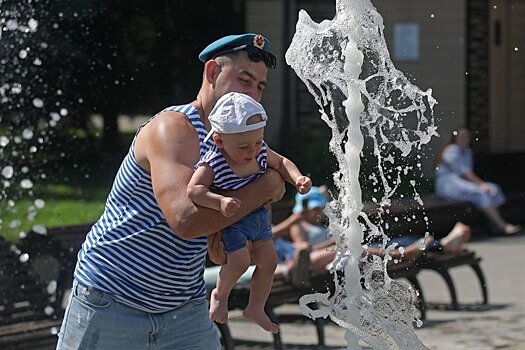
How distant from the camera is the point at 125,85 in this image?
15039 millimetres

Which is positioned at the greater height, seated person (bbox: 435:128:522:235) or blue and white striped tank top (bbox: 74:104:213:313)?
blue and white striped tank top (bbox: 74:104:213:313)

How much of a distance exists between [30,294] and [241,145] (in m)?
3.68

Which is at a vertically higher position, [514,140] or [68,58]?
[68,58]

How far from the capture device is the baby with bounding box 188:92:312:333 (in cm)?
296

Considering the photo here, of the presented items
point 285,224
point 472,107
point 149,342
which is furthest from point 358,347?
point 472,107

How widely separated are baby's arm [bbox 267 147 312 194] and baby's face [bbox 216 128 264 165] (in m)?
0.14

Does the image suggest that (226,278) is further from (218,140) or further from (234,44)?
(234,44)

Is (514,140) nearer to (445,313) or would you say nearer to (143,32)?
(143,32)

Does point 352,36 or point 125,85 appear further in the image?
point 125,85

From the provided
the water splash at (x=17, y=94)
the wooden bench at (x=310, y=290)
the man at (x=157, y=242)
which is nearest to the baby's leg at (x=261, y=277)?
the man at (x=157, y=242)

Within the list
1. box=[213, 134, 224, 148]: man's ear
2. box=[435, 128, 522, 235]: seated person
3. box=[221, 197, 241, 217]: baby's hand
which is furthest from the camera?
box=[435, 128, 522, 235]: seated person

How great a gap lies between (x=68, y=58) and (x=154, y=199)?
9831mm

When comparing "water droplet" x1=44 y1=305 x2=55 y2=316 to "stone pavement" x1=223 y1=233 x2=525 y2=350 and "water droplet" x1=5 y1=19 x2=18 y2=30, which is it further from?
"water droplet" x1=5 y1=19 x2=18 y2=30

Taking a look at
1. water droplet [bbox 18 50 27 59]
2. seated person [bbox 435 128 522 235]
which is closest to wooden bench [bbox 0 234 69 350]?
water droplet [bbox 18 50 27 59]
